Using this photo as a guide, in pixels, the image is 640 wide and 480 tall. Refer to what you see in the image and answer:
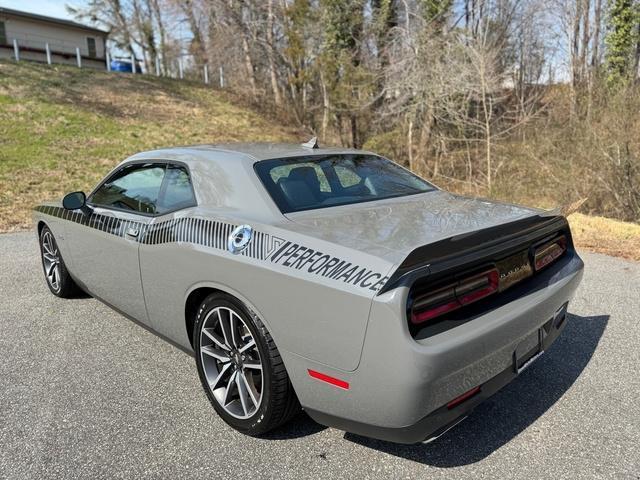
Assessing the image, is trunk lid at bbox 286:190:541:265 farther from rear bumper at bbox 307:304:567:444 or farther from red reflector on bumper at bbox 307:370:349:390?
rear bumper at bbox 307:304:567:444

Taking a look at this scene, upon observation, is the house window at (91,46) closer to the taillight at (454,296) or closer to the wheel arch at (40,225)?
the wheel arch at (40,225)

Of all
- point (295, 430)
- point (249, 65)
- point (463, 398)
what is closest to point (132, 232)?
point (295, 430)

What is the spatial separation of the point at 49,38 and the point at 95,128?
22.9m

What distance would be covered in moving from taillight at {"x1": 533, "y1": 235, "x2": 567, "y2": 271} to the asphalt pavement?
→ 79 cm

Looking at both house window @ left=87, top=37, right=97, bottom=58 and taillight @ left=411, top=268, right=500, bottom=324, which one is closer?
taillight @ left=411, top=268, right=500, bottom=324

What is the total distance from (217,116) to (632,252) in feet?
62.1

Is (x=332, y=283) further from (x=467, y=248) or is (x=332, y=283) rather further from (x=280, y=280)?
(x=467, y=248)

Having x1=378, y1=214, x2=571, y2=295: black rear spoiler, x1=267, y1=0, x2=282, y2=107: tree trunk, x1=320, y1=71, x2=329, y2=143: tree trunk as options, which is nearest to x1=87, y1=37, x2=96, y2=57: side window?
x1=267, y1=0, x2=282, y2=107: tree trunk

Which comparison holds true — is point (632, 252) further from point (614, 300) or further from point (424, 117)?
point (424, 117)

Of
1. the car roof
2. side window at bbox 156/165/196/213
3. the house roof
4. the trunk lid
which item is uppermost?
the house roof

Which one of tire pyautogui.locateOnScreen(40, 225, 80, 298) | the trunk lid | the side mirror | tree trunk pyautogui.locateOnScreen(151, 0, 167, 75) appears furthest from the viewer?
tree trunk pyautogui.locateOnScreen(151, 0, 167, 75)

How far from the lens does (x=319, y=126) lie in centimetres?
1981

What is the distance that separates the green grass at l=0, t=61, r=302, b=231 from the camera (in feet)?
40.4

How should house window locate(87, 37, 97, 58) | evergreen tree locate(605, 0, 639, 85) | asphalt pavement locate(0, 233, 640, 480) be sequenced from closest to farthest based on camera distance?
1. asphalt pavement locate(0, 233, 640, 480)
2. evergreen tree locate(605, 0, 639, 85)
3. house window locate(87, 37, 97, 58)
